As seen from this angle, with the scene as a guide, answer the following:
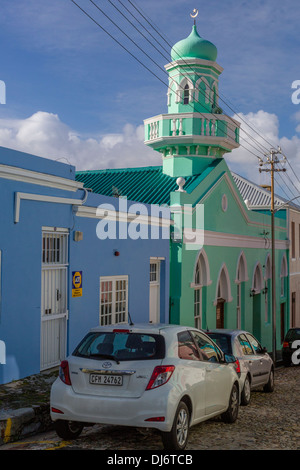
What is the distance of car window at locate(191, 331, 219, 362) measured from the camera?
822 cm

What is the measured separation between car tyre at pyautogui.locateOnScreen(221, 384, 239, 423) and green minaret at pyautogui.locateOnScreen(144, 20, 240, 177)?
1386 cm

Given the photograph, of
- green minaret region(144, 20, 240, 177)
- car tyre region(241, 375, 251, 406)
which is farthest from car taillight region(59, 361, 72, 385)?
green minaret region(144, 20, 240, 177)

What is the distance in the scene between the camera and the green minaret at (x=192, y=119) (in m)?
22.3

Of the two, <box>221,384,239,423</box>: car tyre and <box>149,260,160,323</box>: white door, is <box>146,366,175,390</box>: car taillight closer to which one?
<box>221,384,239,423</box>: car tyre

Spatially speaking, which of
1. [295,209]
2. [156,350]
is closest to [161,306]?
[156,350]

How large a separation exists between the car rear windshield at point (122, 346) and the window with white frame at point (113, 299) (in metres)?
6.57

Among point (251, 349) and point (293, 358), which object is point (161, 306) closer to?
point (251, 349)

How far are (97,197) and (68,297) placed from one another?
2572mm

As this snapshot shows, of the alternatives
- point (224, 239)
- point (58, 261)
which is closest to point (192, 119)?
point (224, 239)

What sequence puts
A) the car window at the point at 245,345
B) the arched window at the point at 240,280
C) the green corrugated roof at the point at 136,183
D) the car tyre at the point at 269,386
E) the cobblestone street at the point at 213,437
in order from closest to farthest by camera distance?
the cobblestone street at the point at 213,437 < the car window at the point at 245,345 < the car tyre at the point at 269,386 < the green corrugated roof at the point at 136,183 < the arched window at the point at 240,280

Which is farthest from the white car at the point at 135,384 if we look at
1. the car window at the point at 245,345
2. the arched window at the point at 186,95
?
the arched window at the point at 186,95

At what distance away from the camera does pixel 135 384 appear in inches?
271

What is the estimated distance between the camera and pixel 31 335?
446 inches

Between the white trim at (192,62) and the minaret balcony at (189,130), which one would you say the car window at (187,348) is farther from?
the white trim at (192,62)
